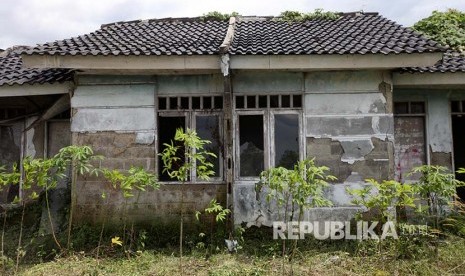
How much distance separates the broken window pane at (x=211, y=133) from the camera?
7773 millimetres

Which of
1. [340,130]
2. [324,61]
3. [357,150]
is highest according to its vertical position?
[324,61]

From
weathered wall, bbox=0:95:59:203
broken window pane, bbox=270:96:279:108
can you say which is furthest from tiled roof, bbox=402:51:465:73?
weathered wall, bbox=0:95:59:203

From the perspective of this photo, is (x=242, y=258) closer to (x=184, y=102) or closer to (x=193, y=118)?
(x=193, y=118)

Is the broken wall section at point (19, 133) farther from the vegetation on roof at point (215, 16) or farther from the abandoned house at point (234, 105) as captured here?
the vegetation on roof at point (215, 16)

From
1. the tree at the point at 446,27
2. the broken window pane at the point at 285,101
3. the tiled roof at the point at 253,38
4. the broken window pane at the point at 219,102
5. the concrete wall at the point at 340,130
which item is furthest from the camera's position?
the tree at the point at 446,27

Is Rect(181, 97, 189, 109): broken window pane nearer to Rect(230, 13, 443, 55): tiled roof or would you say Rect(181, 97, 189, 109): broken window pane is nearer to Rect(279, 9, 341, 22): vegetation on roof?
Rect(230, 13, 443, 55): tiled roof

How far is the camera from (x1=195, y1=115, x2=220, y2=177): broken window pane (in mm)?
7773

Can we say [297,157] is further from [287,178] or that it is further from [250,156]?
[287,178]

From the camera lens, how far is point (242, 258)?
6.46m

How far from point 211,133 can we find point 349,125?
8.78ft

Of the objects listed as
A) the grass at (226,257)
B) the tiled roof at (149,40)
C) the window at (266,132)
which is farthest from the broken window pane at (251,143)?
the tiled roof at (149,40)

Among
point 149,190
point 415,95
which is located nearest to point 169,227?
point 149,190

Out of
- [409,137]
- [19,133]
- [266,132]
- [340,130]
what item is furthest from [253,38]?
[19,133]

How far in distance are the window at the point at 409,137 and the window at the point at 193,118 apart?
4154mm
